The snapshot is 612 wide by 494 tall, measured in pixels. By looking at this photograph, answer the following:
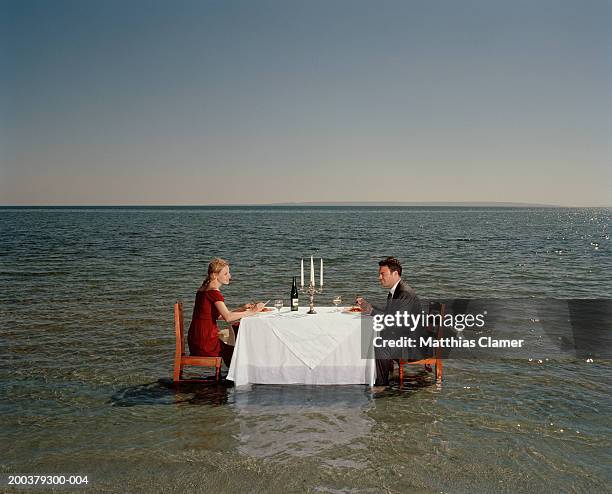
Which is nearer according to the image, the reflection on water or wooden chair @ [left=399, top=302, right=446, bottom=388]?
the reflection on water

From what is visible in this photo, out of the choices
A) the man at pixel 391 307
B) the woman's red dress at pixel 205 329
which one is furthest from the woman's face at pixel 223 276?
the man at pixel 391 307

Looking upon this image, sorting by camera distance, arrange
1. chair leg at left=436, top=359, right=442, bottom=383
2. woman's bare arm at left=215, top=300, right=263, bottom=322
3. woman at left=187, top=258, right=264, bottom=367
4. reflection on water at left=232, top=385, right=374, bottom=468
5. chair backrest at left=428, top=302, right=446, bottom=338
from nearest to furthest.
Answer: reflection on water at left=232, top=385, right=374, bottom=468 < woman's bare arm at left=215, top=300, right=263, bottom=322 < woman at left=187, top=258, right=264, bottom=367 < chair backrest at left=428, top=302, right=446, bottom=338 < chair leg at left=436, top=359, right=442, bottom=383

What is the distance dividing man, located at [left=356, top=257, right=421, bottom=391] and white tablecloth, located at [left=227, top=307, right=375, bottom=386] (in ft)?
0.60

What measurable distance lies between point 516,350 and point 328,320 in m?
4.30

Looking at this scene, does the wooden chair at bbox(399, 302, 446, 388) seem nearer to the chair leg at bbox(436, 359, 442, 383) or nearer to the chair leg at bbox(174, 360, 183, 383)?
the chair leg at bbox(436, 359, 442, 383)

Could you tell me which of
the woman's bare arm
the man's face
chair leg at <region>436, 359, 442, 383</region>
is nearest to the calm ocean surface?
chair leg at <region>436, 359, 442, 383</region>

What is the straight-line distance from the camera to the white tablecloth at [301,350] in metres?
6.96

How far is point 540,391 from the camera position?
23.7 feet

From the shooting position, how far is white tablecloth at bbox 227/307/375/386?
6957 mm

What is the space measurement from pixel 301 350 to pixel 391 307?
1.30 metres

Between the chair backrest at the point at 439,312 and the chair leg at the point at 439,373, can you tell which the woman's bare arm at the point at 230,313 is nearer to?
the chair backrest at the point at 439,312

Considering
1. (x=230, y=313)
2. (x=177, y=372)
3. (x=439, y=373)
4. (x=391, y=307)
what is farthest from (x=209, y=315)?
(x=439, y=373)

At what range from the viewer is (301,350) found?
23.1 feet

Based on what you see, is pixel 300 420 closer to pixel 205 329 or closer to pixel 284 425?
pixel 284 425
